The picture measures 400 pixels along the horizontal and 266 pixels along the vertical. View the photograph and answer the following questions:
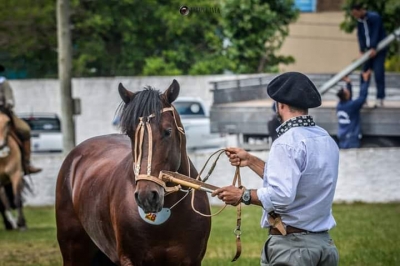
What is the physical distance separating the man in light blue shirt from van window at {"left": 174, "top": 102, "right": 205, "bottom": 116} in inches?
1047

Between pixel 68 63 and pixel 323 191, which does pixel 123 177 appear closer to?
pixel 323 191

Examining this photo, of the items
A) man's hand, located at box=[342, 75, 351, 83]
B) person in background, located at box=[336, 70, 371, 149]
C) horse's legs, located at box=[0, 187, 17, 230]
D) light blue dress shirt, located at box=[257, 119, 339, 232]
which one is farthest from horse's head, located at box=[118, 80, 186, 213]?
man's hand, located at box=[342, 75, 351, 83]

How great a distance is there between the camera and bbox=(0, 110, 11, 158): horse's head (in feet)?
59.0

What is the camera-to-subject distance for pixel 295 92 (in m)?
6.56

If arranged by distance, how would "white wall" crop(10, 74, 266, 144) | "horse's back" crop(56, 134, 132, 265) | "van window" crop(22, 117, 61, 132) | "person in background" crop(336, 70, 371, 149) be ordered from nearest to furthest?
"horse's back" crop(56, 134, 132, 265)
"person in background" crop(336, 70, 371, 149)
"white wall" crop(10, 74, 266, 144)
"van window" crop(22, 117, 61, 132)

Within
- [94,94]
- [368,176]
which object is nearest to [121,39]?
[94,94]

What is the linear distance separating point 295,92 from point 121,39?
128 ft

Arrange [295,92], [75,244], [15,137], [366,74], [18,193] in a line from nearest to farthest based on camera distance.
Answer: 1. [295,92]
2. [75,244]
3. [18,193]
4. [15,137]
5. [366,74]

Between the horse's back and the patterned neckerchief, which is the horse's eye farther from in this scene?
the patterned neckerchief

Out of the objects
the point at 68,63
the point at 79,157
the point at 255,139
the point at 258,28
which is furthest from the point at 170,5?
the point at 79,157

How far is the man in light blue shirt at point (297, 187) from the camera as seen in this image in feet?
21.0

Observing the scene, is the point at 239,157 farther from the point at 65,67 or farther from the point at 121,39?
the point at 121,39

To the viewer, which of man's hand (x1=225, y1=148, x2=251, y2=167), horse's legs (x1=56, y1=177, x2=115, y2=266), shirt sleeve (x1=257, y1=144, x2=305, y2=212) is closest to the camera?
shirt sleeve (x1=257, y1=144, x2=305, y2=212)

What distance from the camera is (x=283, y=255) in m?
6.54
